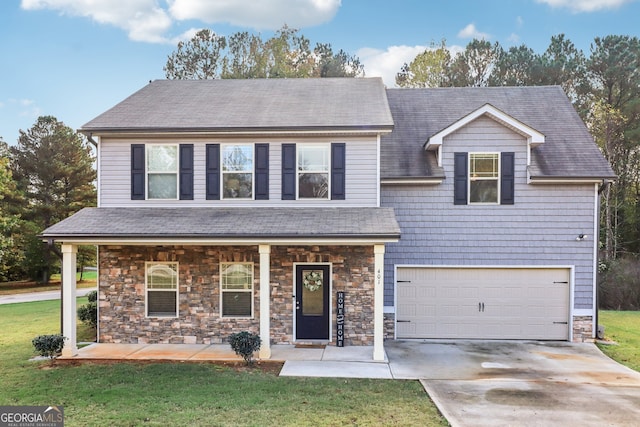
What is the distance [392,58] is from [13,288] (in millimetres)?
30276

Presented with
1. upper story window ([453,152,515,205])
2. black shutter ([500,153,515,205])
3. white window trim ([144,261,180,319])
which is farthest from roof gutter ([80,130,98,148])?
black shutter ([500,153,515,205])

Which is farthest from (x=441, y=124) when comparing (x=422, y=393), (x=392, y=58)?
(x=392, y=58)

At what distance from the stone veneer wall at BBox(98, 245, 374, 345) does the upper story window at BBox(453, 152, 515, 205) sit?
3.04 m

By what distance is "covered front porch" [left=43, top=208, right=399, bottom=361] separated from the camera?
9000 millimetres

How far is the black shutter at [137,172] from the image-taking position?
10.9m

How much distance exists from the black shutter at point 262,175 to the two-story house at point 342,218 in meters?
0.04

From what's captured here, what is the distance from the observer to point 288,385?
7.42 meters

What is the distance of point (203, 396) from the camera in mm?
6910

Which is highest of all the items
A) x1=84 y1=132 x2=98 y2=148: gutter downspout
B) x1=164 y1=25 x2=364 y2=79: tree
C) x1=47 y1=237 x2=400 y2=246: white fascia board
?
x1=164 y1=25 x2=364 y2=79: tree

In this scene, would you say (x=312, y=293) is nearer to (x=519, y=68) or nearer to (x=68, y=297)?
(x=68, y=297)

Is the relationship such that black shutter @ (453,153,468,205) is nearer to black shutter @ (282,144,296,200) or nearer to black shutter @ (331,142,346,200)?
black shutter @ (331,142,346,200)

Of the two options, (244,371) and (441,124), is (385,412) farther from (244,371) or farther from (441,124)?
(441,124)

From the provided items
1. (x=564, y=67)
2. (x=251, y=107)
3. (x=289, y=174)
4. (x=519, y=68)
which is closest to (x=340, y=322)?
(x=289, y=174)

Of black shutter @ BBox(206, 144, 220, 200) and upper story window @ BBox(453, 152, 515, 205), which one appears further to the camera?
upper story window @ BBox(453, 152, 515, 205)
